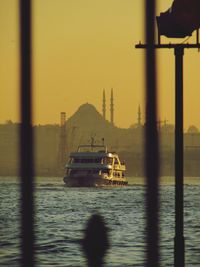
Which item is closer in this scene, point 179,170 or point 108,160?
point 179,170

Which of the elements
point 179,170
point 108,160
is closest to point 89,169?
point 108,160

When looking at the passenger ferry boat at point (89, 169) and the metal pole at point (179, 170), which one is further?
the passenger ferry boat at point (89, 169)

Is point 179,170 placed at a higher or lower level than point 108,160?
higher

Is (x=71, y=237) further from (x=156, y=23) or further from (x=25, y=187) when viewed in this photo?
(x=156, y=23)

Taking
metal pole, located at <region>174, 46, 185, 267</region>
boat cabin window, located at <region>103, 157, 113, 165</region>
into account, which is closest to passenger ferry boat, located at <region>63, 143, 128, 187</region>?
boat cabin window, located at <region>103, 157, 113, 165</region>

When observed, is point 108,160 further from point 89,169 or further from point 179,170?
point 179,170

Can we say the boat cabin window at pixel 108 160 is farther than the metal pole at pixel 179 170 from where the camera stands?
Yes

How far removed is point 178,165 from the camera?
55.6ft

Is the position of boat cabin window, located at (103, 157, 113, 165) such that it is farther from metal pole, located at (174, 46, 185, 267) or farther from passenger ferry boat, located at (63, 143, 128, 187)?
metal pole, located at (174, 46, 185, 267)

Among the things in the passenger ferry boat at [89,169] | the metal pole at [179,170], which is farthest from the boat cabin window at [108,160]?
the metal pole at [179,170]

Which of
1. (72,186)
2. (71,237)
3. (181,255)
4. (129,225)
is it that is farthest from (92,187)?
(181,255)

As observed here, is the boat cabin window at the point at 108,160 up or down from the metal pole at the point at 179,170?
down

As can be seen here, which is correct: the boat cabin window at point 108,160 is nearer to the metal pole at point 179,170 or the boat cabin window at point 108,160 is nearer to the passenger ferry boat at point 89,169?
the passenger ferry boat at point 89,169

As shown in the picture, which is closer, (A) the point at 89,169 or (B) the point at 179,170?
(B) the point at 179,170
